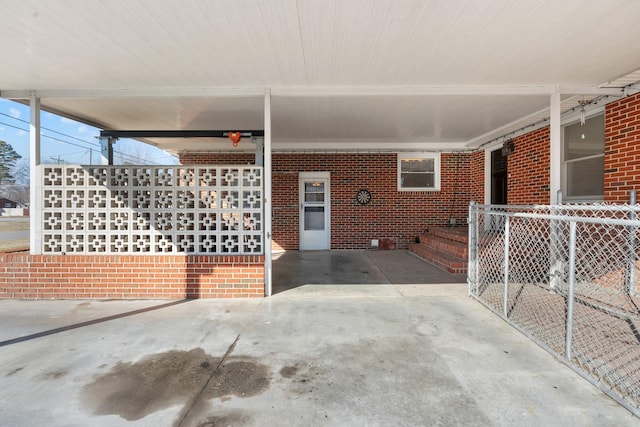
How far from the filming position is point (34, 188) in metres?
4.54

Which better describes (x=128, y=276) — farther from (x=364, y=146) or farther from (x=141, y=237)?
(x=364, y=146)

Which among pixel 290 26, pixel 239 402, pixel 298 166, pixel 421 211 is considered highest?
pixel 290 26

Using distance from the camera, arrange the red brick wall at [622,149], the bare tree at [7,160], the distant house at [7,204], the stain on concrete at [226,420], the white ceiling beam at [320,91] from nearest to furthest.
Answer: the stain on concrete at [226,420], the red brick wall at [622,149], the white ceiling beam at [320,91], the distant house at [7,204], the bare tree at [7,160]

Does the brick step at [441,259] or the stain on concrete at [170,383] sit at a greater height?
the brick step at [441,259]

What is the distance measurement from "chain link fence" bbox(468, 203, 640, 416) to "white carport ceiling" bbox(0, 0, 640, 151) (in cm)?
172

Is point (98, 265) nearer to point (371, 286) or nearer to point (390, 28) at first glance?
point (371, 286)

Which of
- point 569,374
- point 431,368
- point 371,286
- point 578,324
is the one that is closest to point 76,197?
point 371,286

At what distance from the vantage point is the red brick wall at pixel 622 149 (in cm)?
434

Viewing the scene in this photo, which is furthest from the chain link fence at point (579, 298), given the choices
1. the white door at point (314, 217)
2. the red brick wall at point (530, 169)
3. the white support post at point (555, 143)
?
the white door at point (314, 217)

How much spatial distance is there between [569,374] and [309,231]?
6.71m

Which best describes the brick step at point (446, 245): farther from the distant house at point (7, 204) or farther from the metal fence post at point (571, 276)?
the distant house at point (7, 204)

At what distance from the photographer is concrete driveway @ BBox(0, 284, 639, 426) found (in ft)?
6.63

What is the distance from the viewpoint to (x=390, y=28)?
3.01 m

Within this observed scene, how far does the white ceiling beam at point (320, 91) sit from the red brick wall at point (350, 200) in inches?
160
